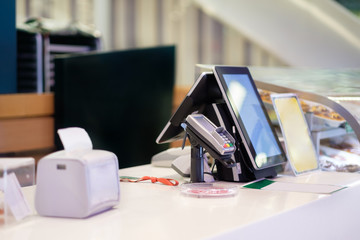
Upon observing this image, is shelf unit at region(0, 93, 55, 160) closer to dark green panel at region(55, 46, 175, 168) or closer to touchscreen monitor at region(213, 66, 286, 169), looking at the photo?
dark green panel at region(55, 46, 175, 168)

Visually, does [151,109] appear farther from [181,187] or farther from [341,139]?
[181,187]

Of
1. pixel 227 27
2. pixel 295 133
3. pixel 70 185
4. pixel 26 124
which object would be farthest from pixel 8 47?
pixel 227 27

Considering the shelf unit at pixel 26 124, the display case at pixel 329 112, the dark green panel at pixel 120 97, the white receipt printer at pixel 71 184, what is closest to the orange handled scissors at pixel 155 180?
the white receipt printer at pixel 71 184

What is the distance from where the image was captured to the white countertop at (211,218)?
1271 mm

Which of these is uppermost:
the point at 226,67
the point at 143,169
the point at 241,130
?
the point at 226,67

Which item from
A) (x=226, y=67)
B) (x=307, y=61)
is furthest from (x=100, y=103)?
(x=307, y=61)

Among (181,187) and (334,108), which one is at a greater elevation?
(334,108)

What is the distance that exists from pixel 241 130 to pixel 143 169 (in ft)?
1.66

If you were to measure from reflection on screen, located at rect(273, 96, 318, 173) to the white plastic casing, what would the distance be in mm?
1012

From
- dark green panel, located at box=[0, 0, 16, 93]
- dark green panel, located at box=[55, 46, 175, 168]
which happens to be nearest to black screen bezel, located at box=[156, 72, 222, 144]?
dark green panel, located at box=[55, 46, 175, 168]

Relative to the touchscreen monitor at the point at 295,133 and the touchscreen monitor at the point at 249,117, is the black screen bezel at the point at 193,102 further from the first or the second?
the touchscreen monitor at the point at 295,133

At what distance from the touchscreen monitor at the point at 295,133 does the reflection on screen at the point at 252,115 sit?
100 millimetres

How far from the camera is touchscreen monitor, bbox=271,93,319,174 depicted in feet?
7.36

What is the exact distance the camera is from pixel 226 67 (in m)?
2.07
